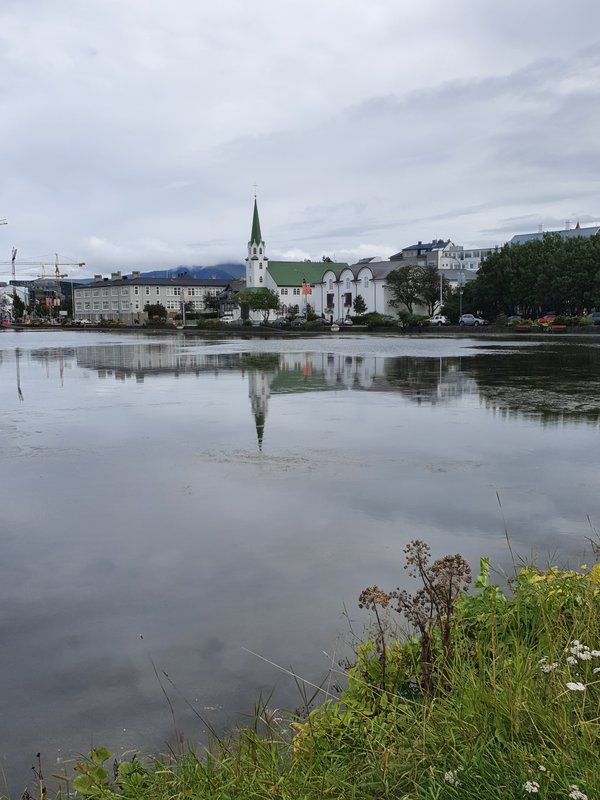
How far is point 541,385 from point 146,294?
163 metres

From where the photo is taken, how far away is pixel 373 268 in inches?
4705

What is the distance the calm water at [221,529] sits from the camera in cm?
424

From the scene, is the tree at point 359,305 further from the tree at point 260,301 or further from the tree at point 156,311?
the tree at point 156,311

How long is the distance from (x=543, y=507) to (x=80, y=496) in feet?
16.4

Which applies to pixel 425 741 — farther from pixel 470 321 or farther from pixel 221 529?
pixel 470 321

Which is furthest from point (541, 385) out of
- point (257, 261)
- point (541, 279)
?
point (257, 261)

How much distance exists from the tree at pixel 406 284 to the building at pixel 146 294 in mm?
70057

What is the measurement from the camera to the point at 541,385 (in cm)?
1898

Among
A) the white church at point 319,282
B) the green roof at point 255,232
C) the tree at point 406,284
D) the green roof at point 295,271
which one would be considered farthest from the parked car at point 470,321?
the green roof at point 255,232

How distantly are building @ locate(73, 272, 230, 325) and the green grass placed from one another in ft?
546

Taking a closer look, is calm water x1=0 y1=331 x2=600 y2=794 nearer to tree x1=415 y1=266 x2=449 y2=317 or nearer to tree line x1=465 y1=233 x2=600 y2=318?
tree line x1=465 y1=233 x2=600 y2=318

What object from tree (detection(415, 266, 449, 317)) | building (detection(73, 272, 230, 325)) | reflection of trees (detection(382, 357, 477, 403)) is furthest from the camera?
building (detection(73, 272, 230, 325))

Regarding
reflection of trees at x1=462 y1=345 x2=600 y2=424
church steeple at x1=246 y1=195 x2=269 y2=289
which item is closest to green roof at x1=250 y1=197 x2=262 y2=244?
church steeple at x1=246 y1=195 x2=269 y2=289

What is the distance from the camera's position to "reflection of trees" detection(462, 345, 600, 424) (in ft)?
46.8
